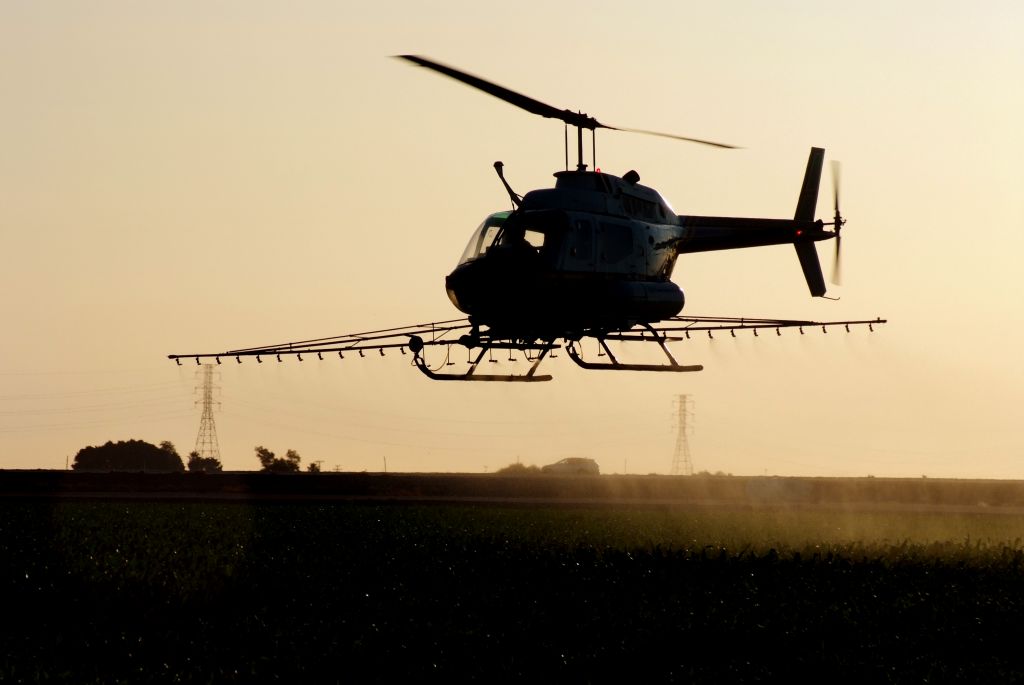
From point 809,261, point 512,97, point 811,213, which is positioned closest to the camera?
point 512,97

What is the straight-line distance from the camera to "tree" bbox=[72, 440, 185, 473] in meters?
136

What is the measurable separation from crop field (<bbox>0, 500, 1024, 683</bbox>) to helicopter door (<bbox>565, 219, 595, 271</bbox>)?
6.67 metres

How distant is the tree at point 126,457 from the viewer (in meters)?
136

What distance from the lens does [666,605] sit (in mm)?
32219

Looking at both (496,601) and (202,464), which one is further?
(202,464)

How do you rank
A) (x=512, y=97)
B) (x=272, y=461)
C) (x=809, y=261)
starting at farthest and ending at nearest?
1. (x=272, y=461)
2. (x=809, y=261)
3. (x=512, y=97)

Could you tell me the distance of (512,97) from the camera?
103 feet

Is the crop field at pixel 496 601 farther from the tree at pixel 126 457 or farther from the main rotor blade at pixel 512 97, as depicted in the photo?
the tree at pixel 126 457

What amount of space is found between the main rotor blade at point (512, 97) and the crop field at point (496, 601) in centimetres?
949

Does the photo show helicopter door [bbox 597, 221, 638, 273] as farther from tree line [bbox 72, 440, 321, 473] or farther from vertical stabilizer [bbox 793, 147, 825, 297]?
tree line [bbox 72, 440, 321, 473]

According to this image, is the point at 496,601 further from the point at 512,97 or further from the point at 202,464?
the point at 202,464

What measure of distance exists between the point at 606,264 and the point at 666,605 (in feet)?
23.4

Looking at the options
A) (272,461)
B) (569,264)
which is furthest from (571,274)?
(272,461)

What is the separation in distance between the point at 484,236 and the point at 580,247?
1.97 m
